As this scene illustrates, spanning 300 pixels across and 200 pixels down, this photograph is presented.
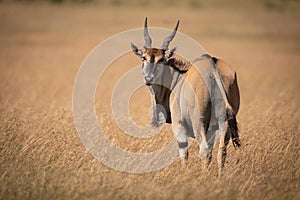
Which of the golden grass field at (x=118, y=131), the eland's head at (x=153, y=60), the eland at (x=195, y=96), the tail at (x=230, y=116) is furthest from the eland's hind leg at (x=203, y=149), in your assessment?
the eland's head at (x=153, y=60)

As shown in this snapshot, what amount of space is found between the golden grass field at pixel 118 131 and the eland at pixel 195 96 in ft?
1.35

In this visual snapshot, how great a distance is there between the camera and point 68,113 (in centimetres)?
1230

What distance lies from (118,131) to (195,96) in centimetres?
281

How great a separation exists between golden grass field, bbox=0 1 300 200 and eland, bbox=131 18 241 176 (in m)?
0.41

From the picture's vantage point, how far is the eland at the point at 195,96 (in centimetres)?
866

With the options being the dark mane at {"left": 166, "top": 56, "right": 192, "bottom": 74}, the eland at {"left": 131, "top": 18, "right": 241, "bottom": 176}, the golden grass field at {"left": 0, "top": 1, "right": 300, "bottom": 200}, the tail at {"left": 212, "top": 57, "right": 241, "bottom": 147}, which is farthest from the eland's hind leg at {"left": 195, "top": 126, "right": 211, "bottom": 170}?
the dark mane at {"left": 166, "top": 56, "right": 192, "bottom": 74}

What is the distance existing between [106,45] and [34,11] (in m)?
22.4

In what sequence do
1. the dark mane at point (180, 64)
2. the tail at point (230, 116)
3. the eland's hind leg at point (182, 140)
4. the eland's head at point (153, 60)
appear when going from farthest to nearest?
1. the dark mane at point (180, 64)
2. the eland's hind leg at point (182, 140)
3. the eland's head at point (153, 60)
4. the tail at point (230, 116)

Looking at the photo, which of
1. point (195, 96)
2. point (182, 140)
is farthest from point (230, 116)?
point (182, 140)

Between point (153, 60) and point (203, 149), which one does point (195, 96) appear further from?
point (153, 60)

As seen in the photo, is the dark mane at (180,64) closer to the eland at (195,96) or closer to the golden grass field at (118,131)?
the eland at (195,96)

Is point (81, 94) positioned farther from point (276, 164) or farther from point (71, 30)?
point (71, 30)

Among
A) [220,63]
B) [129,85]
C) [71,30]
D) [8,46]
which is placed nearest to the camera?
[220,63]

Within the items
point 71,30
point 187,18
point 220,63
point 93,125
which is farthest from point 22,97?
point 187,18
